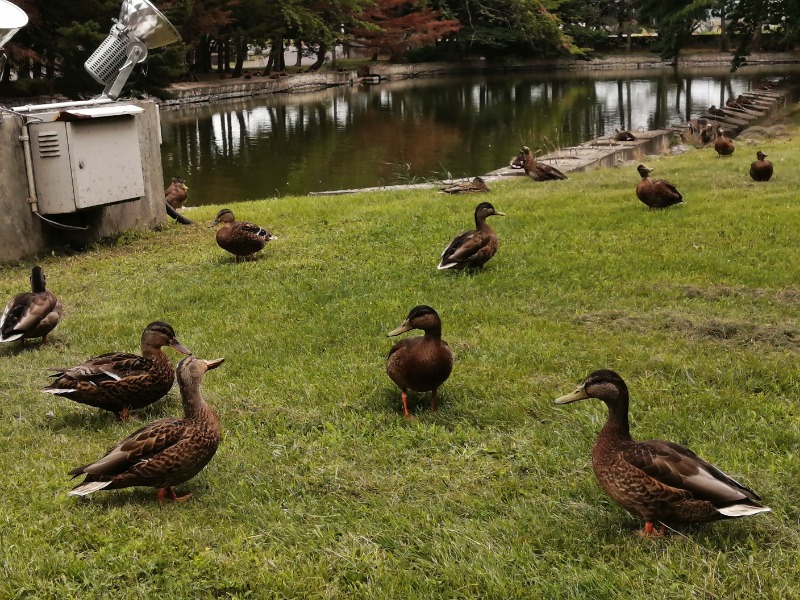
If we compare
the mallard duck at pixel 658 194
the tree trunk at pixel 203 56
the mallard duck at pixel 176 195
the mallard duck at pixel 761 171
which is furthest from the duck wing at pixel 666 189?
the tree trunk at pixel 203 56

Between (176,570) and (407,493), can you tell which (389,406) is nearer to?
(407,493)

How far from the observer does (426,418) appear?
448cm

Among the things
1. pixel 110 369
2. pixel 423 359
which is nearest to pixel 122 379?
pixel 110 369

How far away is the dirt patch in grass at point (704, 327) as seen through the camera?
5246mm

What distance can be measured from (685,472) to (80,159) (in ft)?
21.9

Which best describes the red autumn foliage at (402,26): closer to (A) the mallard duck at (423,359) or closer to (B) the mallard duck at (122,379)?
(B) the mallard duck at (122,379)

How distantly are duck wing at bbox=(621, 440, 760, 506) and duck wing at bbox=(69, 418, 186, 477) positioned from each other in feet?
5.65

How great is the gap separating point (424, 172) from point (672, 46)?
1467cm

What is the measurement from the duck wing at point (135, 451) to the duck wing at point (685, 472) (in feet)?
5.65

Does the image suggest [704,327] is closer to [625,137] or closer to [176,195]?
[176,195]

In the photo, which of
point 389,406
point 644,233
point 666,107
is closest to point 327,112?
point 666,107

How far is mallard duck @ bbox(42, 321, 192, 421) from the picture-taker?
4.35m

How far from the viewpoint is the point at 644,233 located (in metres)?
8.12

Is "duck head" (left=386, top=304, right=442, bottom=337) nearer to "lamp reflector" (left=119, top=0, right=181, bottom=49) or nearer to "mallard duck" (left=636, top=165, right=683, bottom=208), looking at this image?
"mallard duck" (left=636, top=165, right=683, bottom=208)
